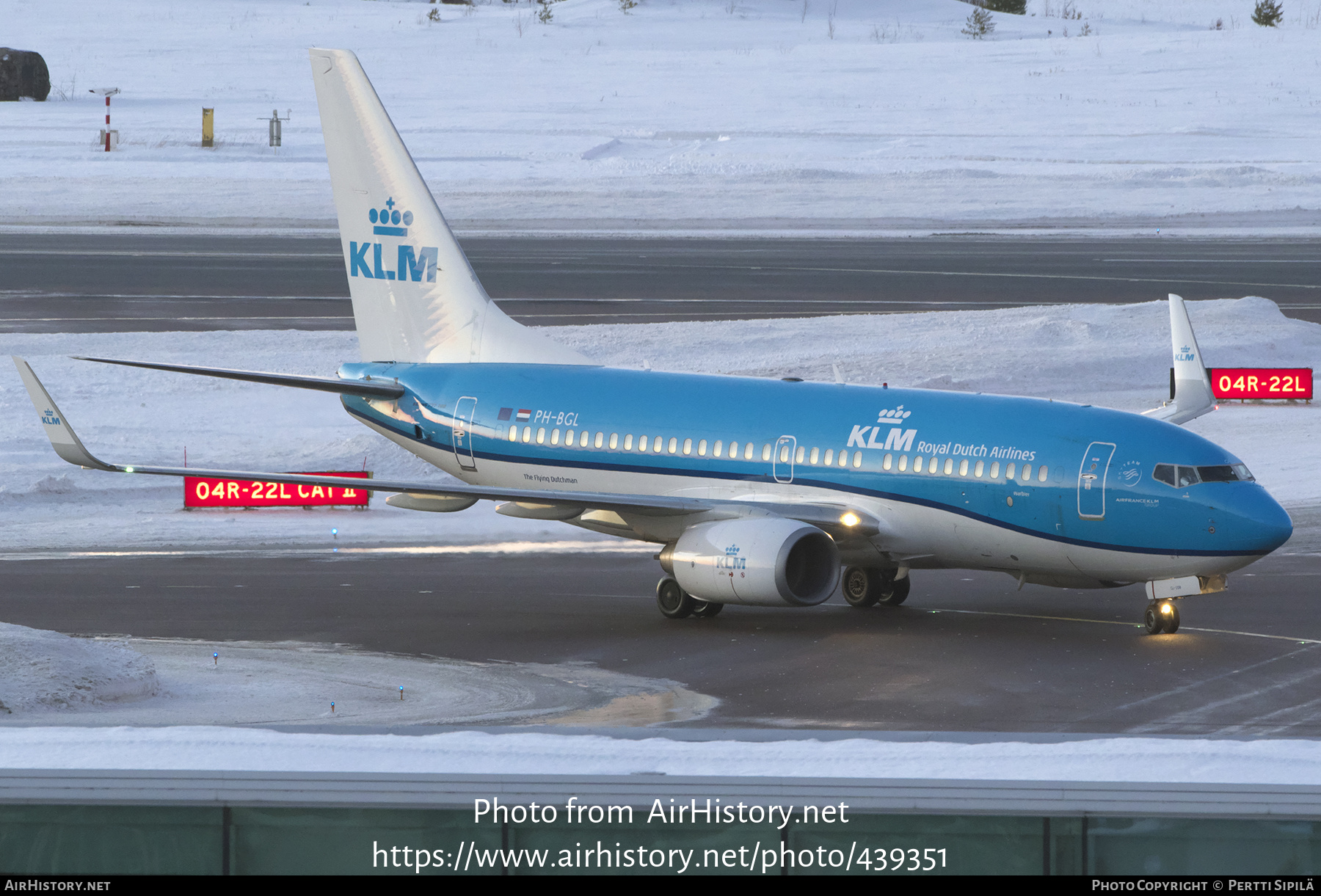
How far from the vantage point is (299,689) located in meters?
23.4

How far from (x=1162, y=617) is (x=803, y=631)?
16.8 feet

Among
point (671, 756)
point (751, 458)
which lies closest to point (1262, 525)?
point (751, 458)

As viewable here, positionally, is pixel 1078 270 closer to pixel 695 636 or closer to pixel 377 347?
pixel 377 347

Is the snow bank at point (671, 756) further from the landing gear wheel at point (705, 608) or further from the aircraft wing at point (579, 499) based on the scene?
the landing gear wheel at point (705, 608)

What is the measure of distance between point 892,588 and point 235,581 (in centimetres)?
1101

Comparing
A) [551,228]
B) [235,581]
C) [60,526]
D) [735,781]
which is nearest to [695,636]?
[235,581]

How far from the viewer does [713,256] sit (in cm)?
7300

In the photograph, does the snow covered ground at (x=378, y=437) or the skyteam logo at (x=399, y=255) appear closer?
the skyteam logo at (x=399, y=255)

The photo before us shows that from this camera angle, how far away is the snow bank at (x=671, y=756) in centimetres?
912

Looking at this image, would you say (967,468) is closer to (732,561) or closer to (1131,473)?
(1131,473)

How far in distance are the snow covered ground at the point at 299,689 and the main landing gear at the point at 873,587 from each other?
19.2ft

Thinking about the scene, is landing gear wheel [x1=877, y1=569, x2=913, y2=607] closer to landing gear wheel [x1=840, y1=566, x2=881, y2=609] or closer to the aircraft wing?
landing gear wheel [x1=840, y1=566, x2=881, y2=609]

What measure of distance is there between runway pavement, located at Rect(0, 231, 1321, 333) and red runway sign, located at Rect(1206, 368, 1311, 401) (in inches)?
450

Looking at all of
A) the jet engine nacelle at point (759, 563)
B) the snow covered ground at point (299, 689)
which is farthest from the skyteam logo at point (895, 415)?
the snow covered ground at point (299, 689)
